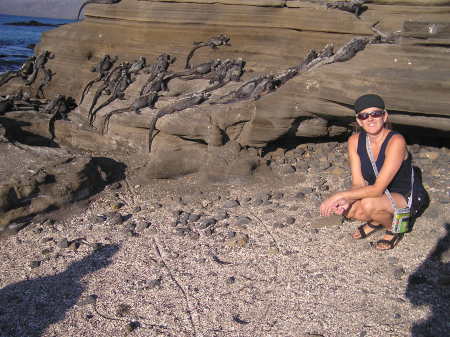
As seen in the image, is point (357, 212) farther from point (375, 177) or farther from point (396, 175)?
point (396, 175)

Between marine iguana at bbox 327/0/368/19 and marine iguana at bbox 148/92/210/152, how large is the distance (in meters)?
2.07

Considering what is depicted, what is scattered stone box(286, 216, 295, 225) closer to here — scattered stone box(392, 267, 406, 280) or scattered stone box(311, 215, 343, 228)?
scattered stone box(311, 215, 343, 228)

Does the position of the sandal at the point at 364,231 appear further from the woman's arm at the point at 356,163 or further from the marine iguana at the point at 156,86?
the marine iguana at the point at 156,86

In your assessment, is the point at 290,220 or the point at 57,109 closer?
the point at 290,220

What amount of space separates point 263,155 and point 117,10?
4.88 meters

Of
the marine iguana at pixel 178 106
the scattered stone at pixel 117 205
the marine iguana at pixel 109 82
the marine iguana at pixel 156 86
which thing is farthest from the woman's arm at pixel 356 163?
the marine iguana at pixel 109 82

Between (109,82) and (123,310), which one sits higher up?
(109,82)

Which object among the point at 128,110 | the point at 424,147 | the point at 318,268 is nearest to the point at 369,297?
the point at 318,268

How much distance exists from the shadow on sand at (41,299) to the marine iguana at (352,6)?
4406mm

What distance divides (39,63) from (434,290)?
834 cm

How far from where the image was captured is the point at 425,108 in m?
4.39

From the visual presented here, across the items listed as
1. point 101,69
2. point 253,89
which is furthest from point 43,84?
point 253,89

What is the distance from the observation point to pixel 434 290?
3.19 meters

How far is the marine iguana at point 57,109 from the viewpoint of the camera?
7059 mm
